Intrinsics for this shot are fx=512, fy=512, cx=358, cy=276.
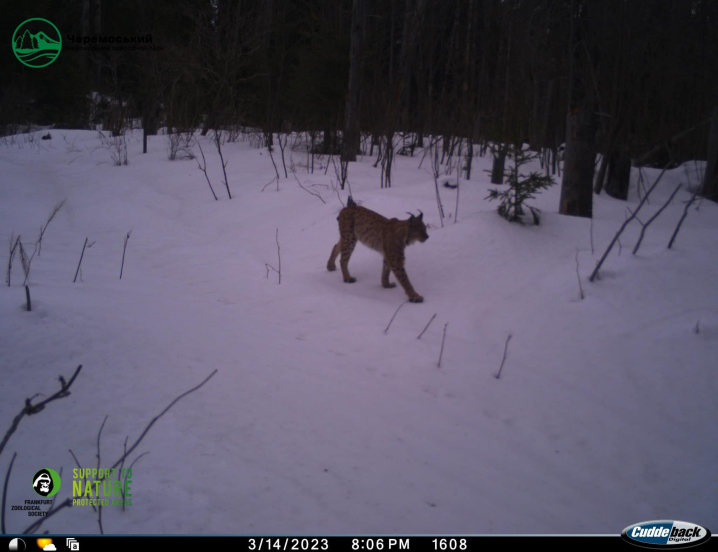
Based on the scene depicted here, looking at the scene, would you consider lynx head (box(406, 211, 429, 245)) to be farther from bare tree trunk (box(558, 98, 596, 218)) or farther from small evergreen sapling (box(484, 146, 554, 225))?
bare tree trunk (box(558, 98, 596, 218))

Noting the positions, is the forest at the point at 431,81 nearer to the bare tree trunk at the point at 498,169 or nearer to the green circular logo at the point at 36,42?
the bare tree trunk at the point at 498,169

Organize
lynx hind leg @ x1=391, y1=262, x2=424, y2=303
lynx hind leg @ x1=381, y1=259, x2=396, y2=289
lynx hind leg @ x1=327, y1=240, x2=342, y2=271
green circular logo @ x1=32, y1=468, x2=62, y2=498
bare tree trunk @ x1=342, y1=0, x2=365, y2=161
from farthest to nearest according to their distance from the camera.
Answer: bare tree trunk @ x1=342, y1=0, x2=365, y2=161 < lynx hind leg @ x1=327, y1=240, x2=342, y2=271 < lynx hind leg @ x1=381, y1=259, x2=396, y2=289 < lynx hind leg @ x1=391, y1=262, x2=424, y2=303 < green circular logo @ x1=32, y1=468, x2=62, y2=498

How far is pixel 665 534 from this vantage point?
2.56 metres

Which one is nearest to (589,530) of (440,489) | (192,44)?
(440,489)

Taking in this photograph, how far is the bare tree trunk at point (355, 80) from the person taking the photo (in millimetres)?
14227

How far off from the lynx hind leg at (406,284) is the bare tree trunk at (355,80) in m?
8.09

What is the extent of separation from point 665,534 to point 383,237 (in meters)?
4.89

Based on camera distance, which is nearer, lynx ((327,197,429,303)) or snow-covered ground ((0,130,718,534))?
snow-covered ground ((0,130,718,534))

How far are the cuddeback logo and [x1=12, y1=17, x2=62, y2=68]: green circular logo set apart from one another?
1745 cm

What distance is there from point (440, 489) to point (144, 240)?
7304 mm

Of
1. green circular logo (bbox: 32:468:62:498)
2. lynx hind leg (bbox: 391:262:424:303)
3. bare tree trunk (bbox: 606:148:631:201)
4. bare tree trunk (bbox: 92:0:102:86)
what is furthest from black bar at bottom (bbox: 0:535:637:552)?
bare tree trunk (bbox: 92:0:102:86)

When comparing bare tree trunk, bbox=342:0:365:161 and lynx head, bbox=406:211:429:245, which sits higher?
bare tree trunk, bbox=342:0:365:161

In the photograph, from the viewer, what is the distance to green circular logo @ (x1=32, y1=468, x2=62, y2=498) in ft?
7.70

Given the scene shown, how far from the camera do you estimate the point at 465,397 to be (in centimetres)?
401
